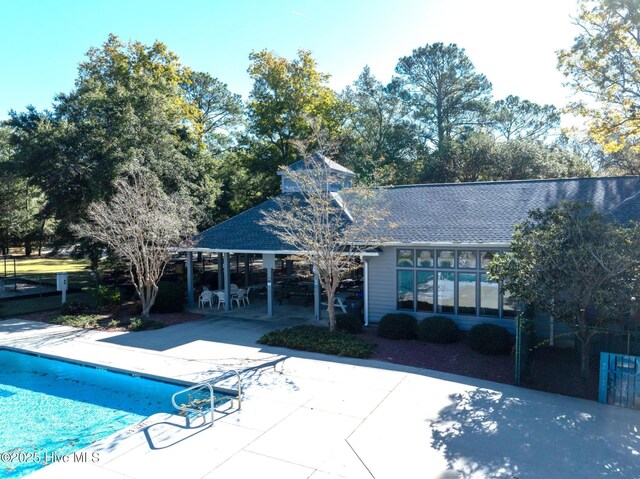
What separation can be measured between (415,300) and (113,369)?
8510 millimetres

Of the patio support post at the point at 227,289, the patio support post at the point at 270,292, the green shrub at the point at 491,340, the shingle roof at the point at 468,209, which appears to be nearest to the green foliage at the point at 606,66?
the shingle roof at the point at 468,209

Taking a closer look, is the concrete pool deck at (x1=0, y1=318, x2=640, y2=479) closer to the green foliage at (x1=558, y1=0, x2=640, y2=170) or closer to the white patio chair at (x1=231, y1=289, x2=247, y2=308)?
the white patio chair at (x1=231, y1=289, x2=247, y2=308)

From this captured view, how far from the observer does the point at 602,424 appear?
7.31 meters

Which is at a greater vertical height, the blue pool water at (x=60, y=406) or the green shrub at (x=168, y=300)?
the green shrub at (x=168, y=300)

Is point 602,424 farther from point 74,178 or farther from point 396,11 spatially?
point 74,178

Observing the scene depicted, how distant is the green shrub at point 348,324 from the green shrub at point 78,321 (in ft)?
26.8

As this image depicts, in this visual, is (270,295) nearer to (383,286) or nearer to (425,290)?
(383,286)

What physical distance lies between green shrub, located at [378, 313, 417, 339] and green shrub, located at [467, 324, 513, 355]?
5.79ft

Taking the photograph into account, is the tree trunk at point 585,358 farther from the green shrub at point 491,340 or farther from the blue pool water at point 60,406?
the blue pool water at point 60,406

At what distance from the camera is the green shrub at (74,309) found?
16578mm

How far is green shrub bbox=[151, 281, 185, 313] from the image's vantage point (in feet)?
55.0

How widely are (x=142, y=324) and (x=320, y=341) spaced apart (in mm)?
6438

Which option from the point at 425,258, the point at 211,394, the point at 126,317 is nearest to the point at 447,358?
the point at 425,258

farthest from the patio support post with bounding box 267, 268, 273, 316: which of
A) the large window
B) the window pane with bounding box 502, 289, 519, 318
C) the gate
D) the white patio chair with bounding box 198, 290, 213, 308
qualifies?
the gate
